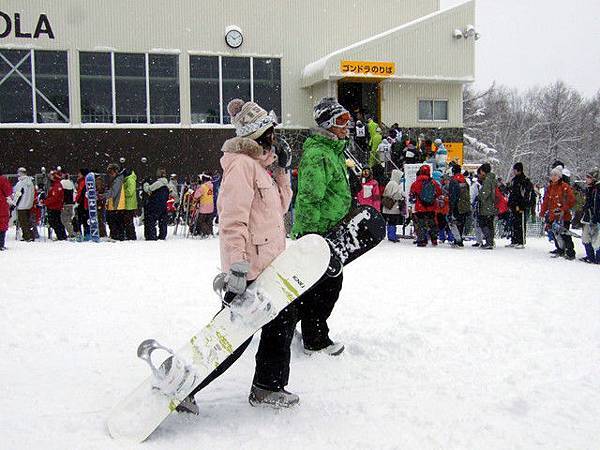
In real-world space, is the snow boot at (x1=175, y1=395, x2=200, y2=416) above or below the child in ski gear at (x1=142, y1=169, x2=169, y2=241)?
below

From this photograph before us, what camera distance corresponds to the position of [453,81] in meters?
22.1

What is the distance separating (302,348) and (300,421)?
1300 mm

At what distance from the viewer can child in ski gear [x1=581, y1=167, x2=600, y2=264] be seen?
9625mm

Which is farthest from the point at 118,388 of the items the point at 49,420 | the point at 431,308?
the point at 431,308

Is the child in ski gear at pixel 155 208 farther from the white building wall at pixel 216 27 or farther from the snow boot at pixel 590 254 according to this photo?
the snow boot at pixel 590 254

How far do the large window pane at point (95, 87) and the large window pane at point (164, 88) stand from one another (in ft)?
4.73

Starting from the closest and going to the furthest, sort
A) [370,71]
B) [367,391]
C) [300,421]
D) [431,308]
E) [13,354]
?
[300,421], [367,391], [13,354], [431,308], [370,71]

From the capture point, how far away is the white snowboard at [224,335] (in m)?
3.08

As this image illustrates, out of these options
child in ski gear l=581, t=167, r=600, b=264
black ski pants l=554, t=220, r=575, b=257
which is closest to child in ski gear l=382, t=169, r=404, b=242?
black ski pants l=554, t=220, r=575, b=257

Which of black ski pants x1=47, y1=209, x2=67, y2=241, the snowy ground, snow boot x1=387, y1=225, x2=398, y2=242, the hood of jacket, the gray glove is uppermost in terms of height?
the hood of jacket

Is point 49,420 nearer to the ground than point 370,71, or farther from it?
nearer to the ground

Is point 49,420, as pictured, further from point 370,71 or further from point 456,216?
Result: point 370,71

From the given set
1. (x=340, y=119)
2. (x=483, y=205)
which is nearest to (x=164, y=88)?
(x=483, y=205)

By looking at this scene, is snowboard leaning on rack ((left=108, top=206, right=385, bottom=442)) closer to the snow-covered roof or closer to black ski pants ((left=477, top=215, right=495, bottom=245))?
black ski pants ((left=477, top=215, right=495, bottom=245))
